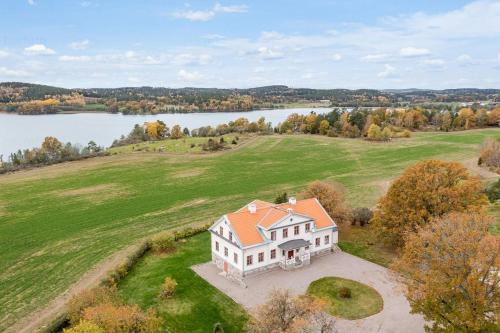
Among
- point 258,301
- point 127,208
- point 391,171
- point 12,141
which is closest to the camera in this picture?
point 258,301

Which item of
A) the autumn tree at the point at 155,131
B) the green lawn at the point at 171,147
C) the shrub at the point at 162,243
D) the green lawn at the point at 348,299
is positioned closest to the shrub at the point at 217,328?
the green lawn at the point at 348,299

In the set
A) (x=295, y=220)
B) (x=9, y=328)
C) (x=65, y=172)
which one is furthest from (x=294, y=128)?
(x=9, y=328)

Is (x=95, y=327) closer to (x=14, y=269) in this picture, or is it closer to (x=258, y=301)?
(x=258, y=301)

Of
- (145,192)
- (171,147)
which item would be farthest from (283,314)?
(171,147)

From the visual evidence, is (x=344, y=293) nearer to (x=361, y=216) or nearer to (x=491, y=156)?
(x=361, y=216)

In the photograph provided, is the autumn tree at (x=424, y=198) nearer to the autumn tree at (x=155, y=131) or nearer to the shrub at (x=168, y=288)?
the shrub at (x=168, y=288)

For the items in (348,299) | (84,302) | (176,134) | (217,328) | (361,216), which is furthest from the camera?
(176,134)
